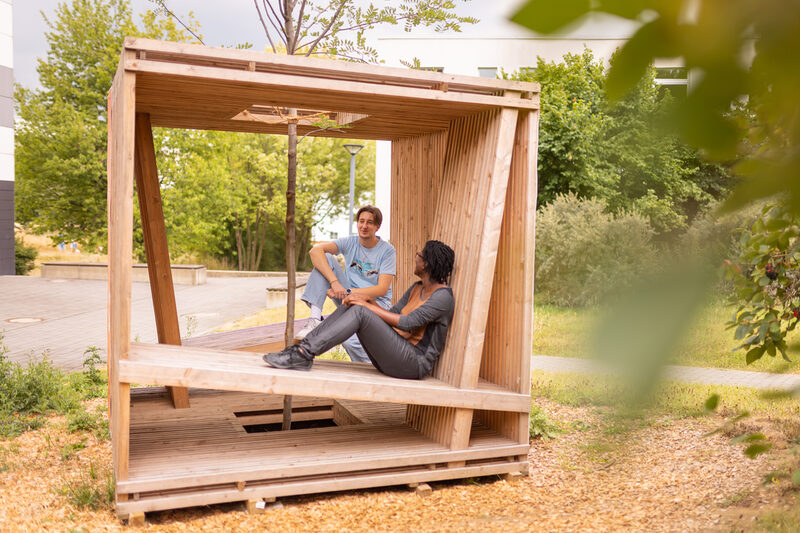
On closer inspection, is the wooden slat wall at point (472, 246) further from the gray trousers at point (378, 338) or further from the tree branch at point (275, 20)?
the tree branch at point (275, 20)

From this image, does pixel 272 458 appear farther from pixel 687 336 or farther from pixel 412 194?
pixel 687 336

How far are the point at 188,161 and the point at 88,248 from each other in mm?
4642

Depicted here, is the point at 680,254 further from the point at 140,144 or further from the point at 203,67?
the point at 140,144

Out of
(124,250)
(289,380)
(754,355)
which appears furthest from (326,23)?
(754,355)

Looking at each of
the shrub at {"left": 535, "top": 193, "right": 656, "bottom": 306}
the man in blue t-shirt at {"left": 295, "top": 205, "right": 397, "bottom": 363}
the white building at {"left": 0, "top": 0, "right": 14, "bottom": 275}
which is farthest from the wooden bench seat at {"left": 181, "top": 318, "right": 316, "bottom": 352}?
the white building at {"left": 0, "top": 0, "right": 14, "bottom": 275}

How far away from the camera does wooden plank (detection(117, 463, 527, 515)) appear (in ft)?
12.0

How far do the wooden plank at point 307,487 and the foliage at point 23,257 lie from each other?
21.8 m

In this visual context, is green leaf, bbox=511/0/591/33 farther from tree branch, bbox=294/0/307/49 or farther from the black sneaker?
tree branch, bbox=294/0/307/49

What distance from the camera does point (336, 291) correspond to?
535cm

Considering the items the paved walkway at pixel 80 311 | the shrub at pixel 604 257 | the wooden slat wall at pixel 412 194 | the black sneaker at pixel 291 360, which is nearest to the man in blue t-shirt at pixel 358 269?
the wooden slat wall at pixel 412 194

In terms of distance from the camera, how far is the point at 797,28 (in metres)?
0.28

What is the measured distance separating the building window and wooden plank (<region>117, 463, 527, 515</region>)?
3.82 metres

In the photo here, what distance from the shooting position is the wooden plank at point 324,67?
3.54 m

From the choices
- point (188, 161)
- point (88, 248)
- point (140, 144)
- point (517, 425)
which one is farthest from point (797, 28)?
point (88, 248)
